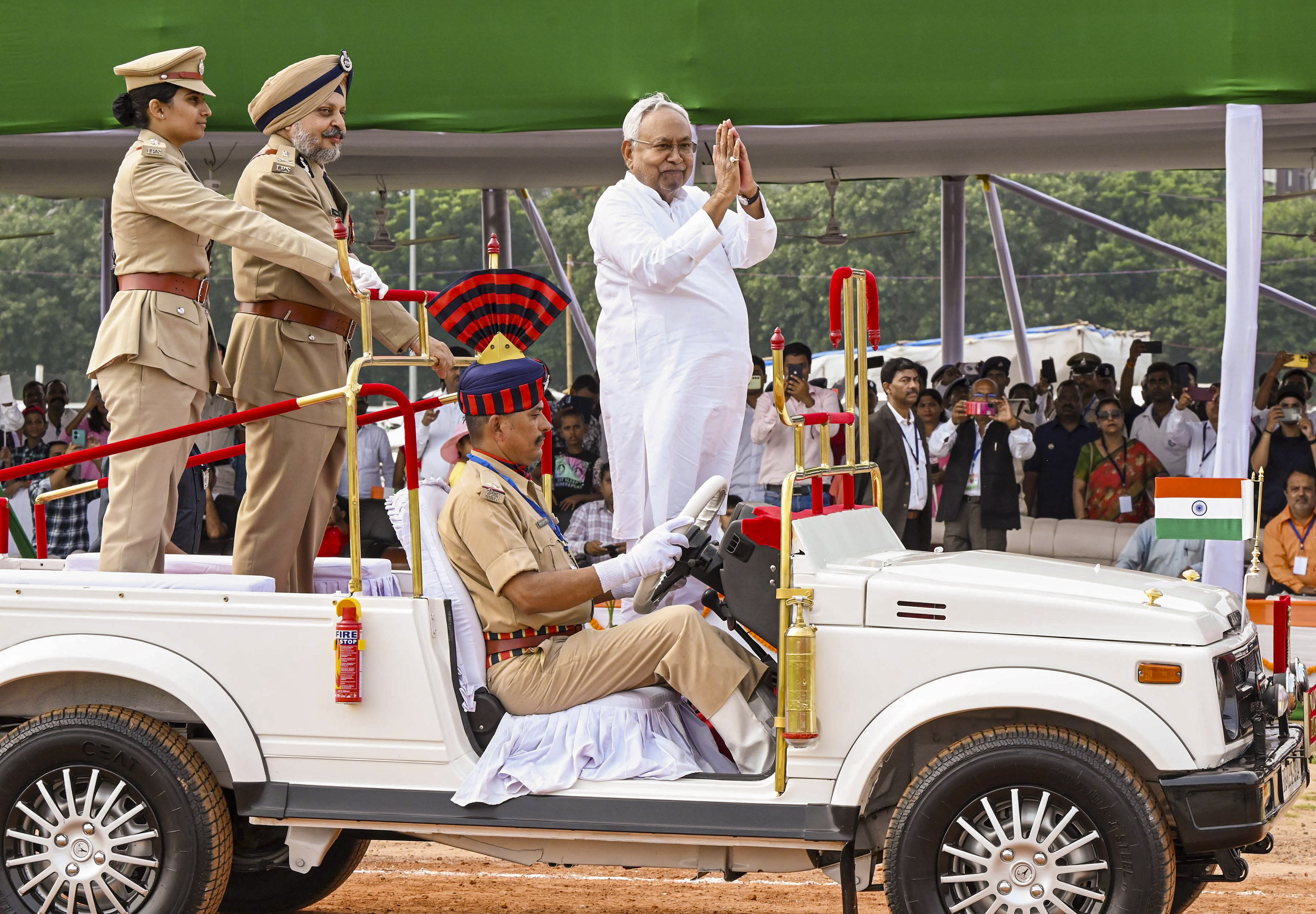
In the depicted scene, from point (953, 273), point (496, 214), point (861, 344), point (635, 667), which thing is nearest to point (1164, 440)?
point (953, 273)

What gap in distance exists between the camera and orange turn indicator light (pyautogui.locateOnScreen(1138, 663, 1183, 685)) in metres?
3.61

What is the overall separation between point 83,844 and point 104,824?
80 millimetres

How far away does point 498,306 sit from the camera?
437cm

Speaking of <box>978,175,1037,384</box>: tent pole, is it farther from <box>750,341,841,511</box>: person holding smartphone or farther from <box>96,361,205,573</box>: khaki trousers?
<box>96,361,205,573</box>: khaki trousers

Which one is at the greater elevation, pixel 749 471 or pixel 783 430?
pixel 783 430

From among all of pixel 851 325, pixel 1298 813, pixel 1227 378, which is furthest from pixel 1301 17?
pixel 851 325

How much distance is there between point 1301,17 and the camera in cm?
766

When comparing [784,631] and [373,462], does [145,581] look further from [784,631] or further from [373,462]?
[373,462]

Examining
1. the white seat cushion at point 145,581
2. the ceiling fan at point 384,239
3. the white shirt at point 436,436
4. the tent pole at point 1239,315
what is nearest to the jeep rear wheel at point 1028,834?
the white seat cushion at point 145,581

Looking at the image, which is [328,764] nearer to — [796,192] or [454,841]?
[454,841]

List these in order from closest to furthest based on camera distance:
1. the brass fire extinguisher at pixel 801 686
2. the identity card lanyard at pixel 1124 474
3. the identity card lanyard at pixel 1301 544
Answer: the brass fire extinguisher at pixel 801 686
the identity card lanyard at pixel 1301 544
the identity card lanyard at pixel 1124 474

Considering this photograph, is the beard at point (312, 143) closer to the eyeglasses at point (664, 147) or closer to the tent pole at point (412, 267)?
the eyeglasses at point (664, 147)

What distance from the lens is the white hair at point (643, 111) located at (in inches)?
205

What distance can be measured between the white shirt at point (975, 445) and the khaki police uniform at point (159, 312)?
6.37 meters
